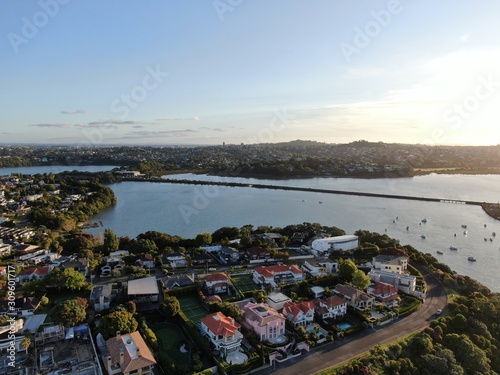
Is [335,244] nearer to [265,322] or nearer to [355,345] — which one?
[355,345]

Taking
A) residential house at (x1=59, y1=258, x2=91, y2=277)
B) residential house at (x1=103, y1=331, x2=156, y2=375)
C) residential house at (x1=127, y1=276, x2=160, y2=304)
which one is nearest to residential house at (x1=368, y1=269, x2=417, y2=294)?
residential house at (x1=127, y1=276, x2=160, y2=304)

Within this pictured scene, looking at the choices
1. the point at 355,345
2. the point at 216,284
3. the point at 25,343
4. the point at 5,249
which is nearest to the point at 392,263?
the point at 355,345

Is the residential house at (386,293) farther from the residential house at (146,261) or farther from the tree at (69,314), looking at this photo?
the tree at (69,314)

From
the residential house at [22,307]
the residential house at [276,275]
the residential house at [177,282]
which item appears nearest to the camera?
the residential house at [22,307]

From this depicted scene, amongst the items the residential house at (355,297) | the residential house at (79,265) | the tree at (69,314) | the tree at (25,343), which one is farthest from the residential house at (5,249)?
the residential house at (355,297)

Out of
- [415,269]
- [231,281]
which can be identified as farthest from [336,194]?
[231,281]

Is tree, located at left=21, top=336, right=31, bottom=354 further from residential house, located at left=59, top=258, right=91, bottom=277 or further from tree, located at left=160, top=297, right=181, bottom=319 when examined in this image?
residential house, located at left=59, top=258, right=91, bottom=277
